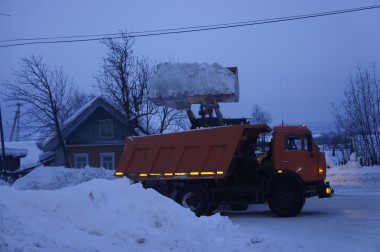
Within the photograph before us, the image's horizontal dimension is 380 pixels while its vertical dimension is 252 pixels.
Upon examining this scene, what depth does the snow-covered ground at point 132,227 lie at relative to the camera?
266 inches

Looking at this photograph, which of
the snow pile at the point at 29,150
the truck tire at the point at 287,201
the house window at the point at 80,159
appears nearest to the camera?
the truck tire at the point at 287,201

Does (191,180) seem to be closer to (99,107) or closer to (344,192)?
(344,192)

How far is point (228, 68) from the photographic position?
1619 cm

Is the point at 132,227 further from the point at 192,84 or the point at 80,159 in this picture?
the point at 80,159

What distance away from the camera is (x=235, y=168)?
14359 millimetres

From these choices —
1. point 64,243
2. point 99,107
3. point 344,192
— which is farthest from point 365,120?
point 64,243

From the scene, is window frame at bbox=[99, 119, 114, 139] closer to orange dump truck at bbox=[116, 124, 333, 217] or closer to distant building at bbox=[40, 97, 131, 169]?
distant building at bbox=[40, 97, 131, 169]

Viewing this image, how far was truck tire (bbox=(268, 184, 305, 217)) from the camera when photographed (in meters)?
13.6

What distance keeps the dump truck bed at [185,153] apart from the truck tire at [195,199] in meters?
0.38

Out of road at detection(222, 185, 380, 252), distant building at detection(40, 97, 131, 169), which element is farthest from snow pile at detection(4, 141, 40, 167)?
road at detection(222, 185, 380, 252)

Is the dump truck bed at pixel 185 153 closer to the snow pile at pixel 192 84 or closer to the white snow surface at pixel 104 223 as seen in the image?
the snow pile at pixel 192 84

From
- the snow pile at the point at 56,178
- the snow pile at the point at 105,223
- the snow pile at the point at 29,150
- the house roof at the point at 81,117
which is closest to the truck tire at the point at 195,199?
the snow pile at the point at 105,223

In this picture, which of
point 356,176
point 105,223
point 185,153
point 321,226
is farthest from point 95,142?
point 105,223

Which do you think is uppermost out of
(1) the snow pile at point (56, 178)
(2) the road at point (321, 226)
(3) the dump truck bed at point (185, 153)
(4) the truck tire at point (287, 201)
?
(3) the dump truck bed at point (185, 153)
